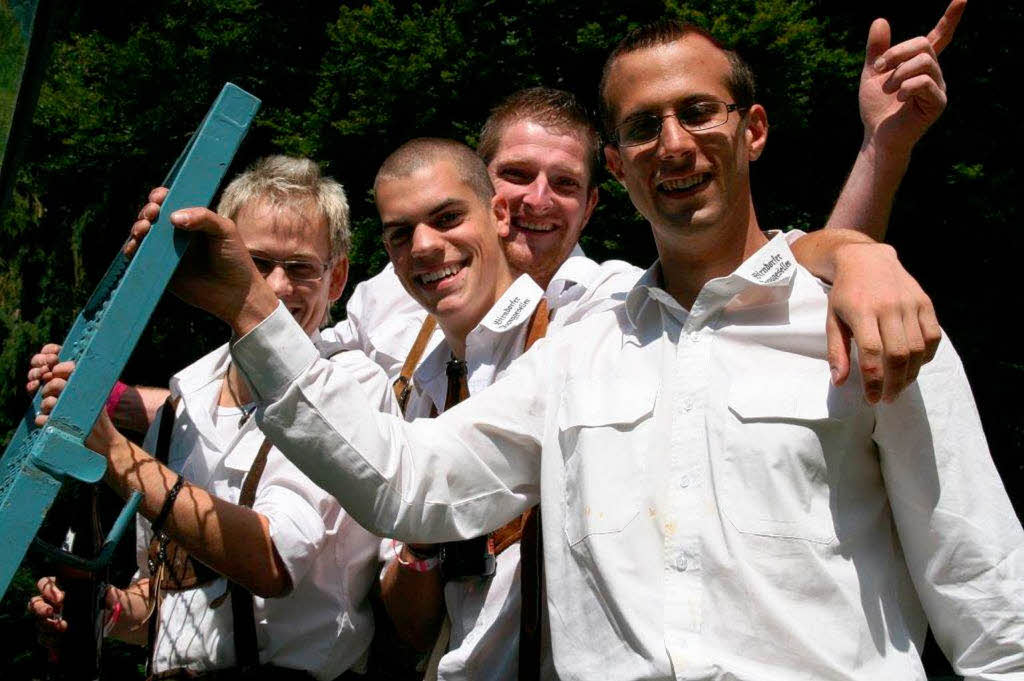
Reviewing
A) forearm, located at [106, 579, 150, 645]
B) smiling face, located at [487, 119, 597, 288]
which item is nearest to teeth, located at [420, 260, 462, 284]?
smiling face, located at [487, 119, 597, 288]

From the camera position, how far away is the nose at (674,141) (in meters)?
2.03

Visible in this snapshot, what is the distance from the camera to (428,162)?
112 inches

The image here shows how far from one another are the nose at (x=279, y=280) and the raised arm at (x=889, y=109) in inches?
54.1

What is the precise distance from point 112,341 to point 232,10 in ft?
25.7

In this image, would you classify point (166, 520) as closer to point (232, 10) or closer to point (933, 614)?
point (933, 614)

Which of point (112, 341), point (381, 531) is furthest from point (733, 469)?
point (112, 341)

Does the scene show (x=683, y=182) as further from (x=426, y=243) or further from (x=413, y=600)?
(x=413, y=600)

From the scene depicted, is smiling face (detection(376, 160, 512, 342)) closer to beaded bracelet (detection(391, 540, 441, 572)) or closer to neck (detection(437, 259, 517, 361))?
neck (detection(437, 259, 517, 361))

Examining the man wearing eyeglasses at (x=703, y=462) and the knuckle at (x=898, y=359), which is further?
the man wearing eyeglasses at (x=703, y=462)

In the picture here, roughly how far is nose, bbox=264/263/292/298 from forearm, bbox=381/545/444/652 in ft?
2.39

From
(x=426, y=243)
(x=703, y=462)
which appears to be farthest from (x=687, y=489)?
(x=426, y=243)

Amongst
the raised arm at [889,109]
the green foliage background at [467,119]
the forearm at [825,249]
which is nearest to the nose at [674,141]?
the forearm at [825,249]

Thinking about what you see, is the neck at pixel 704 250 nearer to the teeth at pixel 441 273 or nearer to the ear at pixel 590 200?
the teeth at pixel 441 273

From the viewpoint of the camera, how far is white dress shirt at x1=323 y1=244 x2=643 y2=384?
2727 millimetres
